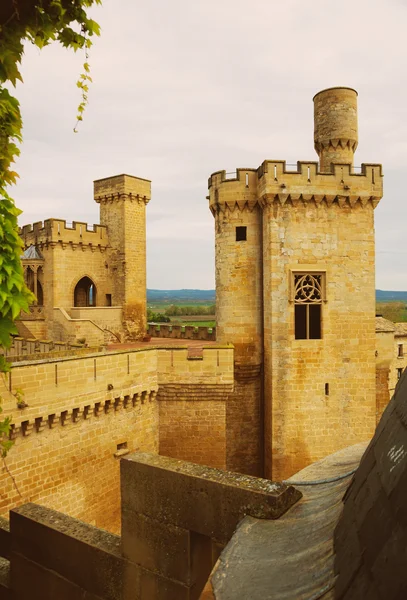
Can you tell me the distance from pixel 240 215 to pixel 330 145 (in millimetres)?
4979

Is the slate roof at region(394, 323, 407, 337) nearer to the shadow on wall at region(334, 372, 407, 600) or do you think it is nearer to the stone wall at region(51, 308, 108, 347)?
the stone wall at region(51, 308, 108, 347)

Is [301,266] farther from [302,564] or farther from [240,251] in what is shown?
[302,564]

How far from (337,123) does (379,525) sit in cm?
1714

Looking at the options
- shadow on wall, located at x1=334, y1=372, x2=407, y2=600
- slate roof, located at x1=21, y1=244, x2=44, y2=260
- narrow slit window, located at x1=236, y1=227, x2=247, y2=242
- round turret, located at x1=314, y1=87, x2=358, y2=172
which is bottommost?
shadow on wall, located at x1=334, y1=372, x2=407, y2=600

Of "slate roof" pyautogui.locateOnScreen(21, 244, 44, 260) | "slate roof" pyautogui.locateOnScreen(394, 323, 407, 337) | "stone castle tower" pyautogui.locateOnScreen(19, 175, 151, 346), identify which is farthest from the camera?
"slate roof" pyautogui.locateOnScreen(21, 244, 44, 260)

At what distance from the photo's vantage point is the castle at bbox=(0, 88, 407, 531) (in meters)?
10.3

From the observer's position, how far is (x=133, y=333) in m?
26.3

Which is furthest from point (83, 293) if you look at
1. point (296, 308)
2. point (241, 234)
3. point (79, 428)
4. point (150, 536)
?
point (150, 536)

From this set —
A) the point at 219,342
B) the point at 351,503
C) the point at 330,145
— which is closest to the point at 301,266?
the point at 219,342

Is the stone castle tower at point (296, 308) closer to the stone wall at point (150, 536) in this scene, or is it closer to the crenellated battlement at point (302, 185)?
the crenellated battlement at point (302, 185)

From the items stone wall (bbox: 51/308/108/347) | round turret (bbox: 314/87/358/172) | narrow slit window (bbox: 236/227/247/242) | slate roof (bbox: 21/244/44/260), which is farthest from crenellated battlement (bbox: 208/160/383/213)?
slate roof (bbox: 21/244/44/260)

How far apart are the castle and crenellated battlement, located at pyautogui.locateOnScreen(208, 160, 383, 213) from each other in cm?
5

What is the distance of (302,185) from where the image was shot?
566 inches

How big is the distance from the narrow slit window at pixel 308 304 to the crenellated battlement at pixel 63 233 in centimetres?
1671
